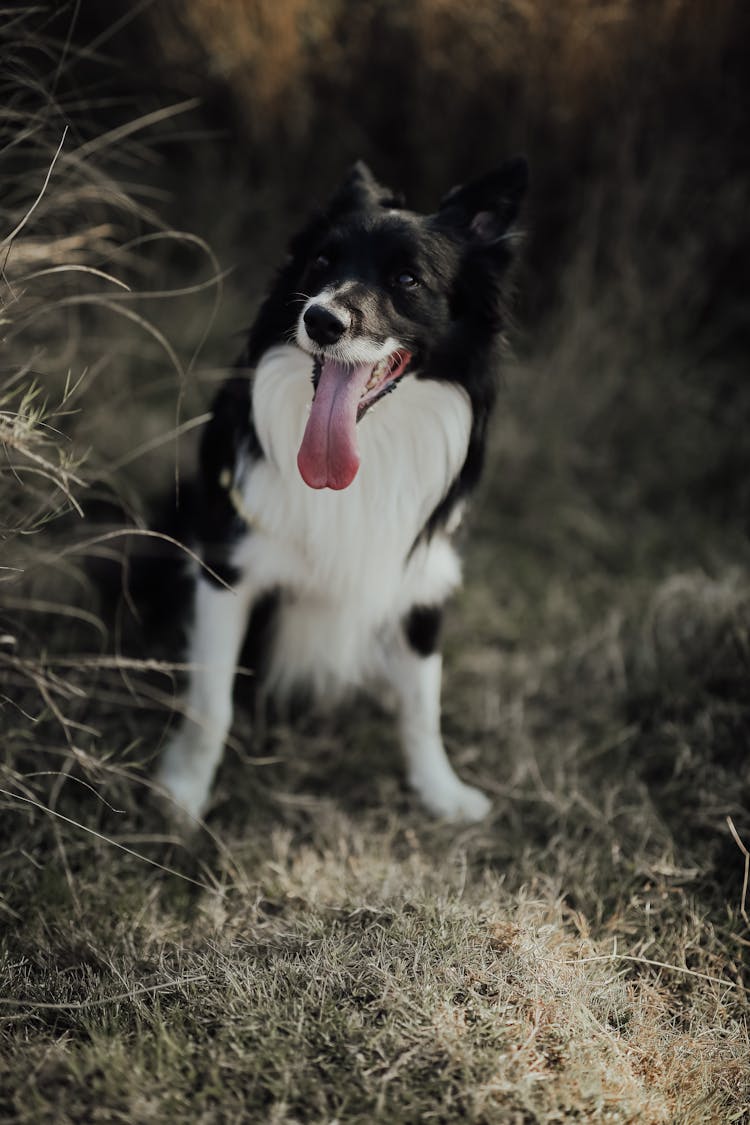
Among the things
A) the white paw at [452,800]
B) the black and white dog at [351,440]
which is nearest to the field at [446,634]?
Answer: the white paw at [452,800]

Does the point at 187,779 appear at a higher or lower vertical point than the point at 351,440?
lower

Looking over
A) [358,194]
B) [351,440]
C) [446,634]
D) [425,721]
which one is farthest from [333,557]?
[446,634]

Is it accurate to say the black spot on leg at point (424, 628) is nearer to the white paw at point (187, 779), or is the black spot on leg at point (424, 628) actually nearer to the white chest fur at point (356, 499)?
the white chest fur at point (356, 499)

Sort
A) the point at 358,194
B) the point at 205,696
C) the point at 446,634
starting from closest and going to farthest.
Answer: the point at 358,194
the point at 205,696
the point at 446,634

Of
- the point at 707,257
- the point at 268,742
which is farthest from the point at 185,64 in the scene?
the point at 268,742

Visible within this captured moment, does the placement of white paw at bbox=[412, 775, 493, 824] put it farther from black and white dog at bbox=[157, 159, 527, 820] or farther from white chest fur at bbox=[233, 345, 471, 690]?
white chest fur at bbox=[233, 345, 471, 690]

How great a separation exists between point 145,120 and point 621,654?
2.19m

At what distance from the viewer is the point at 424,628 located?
253cm

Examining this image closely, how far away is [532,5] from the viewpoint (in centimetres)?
361

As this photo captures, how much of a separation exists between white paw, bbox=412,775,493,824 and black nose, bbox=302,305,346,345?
1340mm

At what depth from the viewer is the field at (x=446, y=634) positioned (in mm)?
1702

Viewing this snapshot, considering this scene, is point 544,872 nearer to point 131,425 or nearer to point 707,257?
point 131,425

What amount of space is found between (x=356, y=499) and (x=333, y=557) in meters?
0.16

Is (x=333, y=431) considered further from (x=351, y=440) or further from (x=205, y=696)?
(x=205, y=696)
